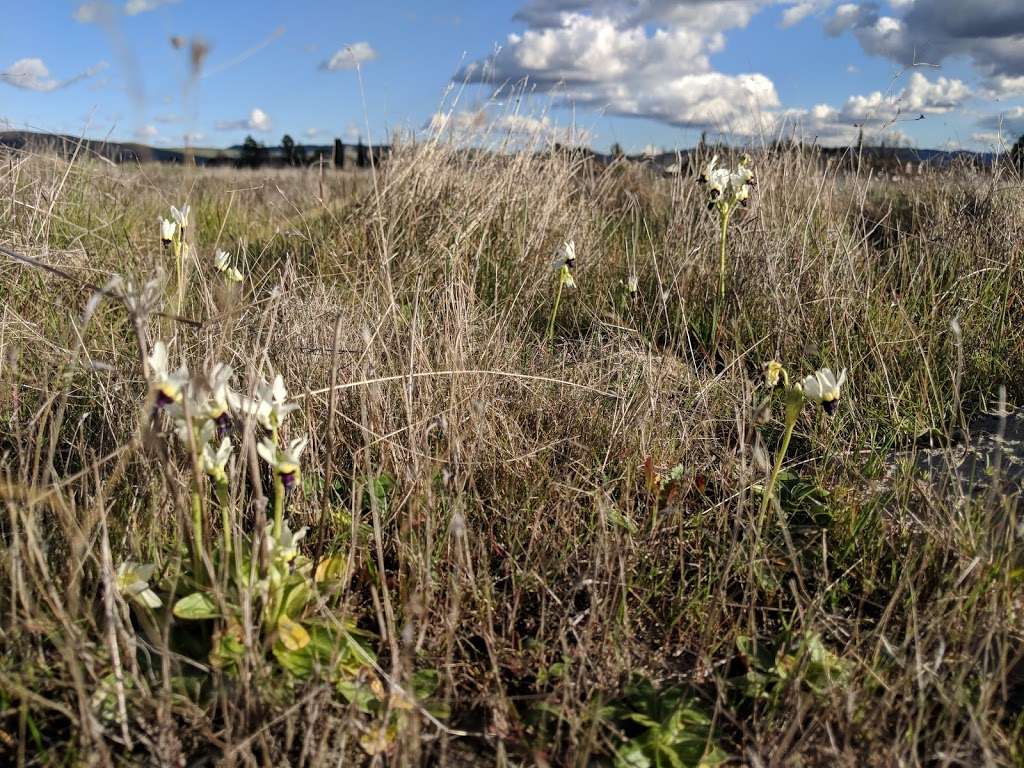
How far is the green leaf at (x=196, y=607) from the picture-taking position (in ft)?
4.79

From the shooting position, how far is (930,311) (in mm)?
3350

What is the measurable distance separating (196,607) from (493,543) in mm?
689

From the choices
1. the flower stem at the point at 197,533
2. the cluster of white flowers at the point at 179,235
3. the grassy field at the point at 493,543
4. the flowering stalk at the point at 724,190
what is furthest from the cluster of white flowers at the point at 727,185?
the flower stem at the point at 197,533

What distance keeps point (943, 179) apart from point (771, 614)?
4.75m

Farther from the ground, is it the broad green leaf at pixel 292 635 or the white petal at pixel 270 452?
the white petal at pixel 270 452

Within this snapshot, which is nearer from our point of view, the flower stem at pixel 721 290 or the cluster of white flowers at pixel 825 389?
the cluster of white flowers at pixel 825 389

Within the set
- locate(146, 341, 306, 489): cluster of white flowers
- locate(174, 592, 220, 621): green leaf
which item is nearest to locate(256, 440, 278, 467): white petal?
locate(146, 341, 306, 489): cluster of white flowers

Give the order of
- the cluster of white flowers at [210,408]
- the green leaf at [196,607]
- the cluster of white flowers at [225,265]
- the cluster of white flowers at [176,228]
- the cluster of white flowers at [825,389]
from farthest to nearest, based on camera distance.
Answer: the cluster of white flowers at [225,265], the cluster of white flowers at [176,228], the cluster of white flowers at [825,389], the green leaf at [196,607], the cluster of white flowers at [210,408]

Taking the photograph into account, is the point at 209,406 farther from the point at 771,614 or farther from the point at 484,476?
the point at 771,614

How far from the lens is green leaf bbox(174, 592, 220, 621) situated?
57.5 inches

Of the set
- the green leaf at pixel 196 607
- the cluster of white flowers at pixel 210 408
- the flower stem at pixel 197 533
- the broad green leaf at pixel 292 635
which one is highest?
the cluster of white flowers at pixel 210 408

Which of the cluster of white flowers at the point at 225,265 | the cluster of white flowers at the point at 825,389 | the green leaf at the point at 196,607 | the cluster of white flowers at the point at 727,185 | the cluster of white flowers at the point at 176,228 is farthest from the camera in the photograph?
the cluster of white flowers at the point at 727,185

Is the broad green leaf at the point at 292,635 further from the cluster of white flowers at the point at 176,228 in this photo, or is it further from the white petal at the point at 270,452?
the cluster of white flowers at the point at 176,228

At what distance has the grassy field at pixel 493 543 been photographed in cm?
138
